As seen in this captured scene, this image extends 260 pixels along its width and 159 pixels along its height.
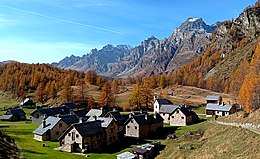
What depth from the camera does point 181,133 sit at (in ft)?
271

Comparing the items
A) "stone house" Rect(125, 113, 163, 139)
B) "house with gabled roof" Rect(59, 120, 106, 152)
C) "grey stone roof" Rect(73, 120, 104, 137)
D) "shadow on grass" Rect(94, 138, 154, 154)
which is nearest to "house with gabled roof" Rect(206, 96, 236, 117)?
"stone house" Rect(125, 113, 163, 139)

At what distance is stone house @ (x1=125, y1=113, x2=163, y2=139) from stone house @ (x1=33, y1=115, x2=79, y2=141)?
18.9 meters

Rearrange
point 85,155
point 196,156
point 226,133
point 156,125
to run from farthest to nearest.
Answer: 1. point 156,125
2. point 85,155
3. point 226,133
4. point 196,156

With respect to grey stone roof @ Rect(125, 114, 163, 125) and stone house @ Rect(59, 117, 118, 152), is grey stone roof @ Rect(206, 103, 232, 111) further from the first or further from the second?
stone house @ Rect(59, 117, 118, 152)

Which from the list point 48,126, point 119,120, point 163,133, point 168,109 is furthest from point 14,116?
point 163,133

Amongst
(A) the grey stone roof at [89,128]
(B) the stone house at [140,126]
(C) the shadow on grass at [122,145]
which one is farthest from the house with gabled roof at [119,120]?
(A) the grey stone roof at [89,128]

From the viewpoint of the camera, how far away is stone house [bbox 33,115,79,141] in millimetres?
84062

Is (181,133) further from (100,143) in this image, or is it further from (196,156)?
(196,156)

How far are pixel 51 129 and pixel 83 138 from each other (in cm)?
1676

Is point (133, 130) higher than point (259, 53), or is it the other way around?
point (259, 53)

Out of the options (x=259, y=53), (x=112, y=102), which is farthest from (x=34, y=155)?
(x=112, y=102)

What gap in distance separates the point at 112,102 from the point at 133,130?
60.5 m

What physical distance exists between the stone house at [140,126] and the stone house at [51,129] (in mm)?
18876

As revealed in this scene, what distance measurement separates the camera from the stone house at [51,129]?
276 feet
